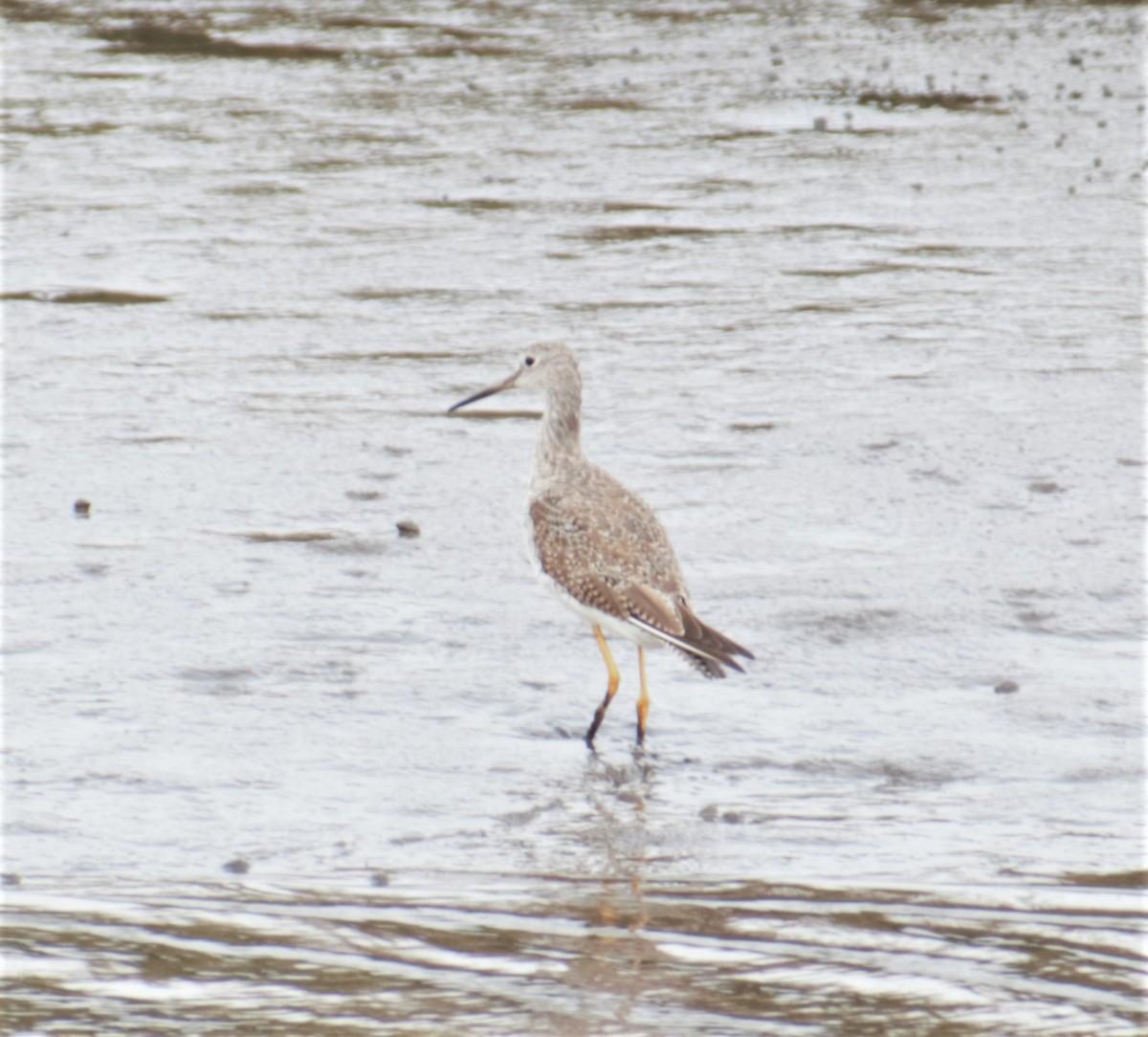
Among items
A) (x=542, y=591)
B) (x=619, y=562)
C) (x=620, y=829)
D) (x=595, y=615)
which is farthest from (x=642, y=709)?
(x=542, y=591)

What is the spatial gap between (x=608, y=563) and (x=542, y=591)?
1.23 metres

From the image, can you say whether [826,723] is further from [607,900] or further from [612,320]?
[612,320]

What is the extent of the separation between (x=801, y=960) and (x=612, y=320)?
7.89m

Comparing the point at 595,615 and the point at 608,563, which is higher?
the point at 608,563

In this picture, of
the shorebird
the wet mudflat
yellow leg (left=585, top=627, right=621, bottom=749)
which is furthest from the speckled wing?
the wet mudflat

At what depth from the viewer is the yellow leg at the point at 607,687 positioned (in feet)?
23.7

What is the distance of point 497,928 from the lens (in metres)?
5.59

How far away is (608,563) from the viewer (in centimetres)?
748

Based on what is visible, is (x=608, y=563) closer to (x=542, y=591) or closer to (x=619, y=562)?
(x=619, y=562)

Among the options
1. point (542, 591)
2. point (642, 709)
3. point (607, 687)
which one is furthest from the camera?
point (542, 591)

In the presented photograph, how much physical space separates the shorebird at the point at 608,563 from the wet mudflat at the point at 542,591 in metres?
0.35

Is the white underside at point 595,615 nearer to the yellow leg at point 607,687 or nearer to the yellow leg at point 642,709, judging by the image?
the yellow leg at point 607,687

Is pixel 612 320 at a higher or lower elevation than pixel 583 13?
lower

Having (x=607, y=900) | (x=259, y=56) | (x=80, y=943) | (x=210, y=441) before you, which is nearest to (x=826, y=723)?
(x=607, y=900)
